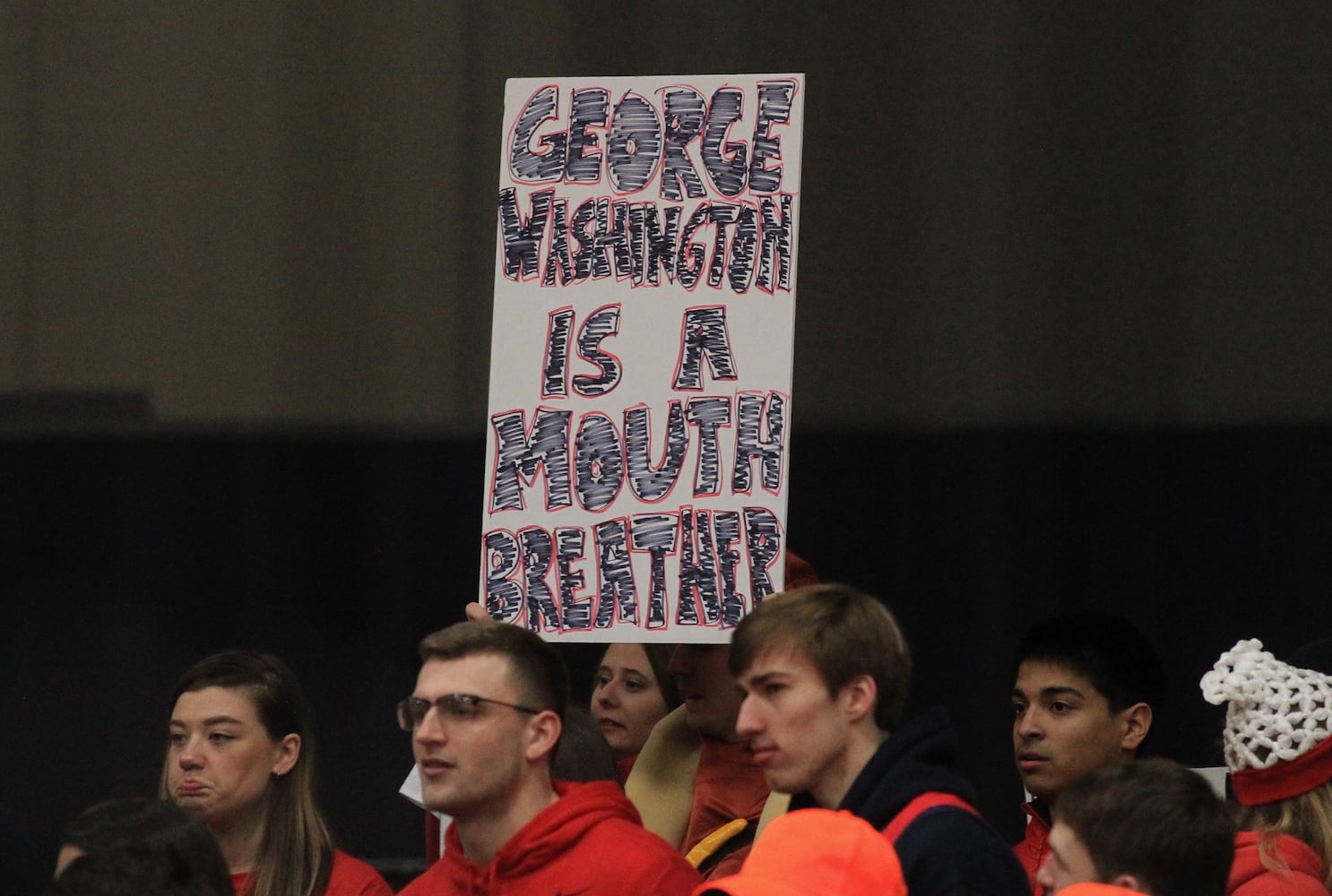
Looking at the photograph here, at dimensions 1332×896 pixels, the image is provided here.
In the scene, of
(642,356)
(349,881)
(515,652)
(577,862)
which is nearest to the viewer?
(577,862)

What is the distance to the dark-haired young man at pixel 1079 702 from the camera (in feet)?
11.2

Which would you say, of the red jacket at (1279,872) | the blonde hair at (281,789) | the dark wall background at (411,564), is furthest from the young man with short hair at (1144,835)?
the dark wall background at (411,564)

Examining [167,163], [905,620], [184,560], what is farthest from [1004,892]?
[167,163]

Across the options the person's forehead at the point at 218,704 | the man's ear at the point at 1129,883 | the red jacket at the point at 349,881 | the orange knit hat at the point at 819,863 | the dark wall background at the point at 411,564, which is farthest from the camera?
the dark wall background at the point at 411,564

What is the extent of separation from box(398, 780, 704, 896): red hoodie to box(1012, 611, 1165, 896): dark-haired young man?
0.84 metres

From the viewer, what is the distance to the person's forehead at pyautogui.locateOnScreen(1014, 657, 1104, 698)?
11.3ft

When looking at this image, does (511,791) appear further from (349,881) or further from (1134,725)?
(1134,725)

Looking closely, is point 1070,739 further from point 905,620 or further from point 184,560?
point 184,560

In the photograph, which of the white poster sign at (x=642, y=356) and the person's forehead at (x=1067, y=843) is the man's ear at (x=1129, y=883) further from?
the white poster sign at (x=642, y=356)

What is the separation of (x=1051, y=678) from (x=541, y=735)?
1051mm

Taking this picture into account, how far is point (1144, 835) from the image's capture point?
2.20 m

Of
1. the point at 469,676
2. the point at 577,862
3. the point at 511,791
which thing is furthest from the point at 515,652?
the point at 577,862

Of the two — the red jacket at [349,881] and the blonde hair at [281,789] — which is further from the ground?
the blonde hair at [281,789]

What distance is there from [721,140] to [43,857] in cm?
251
